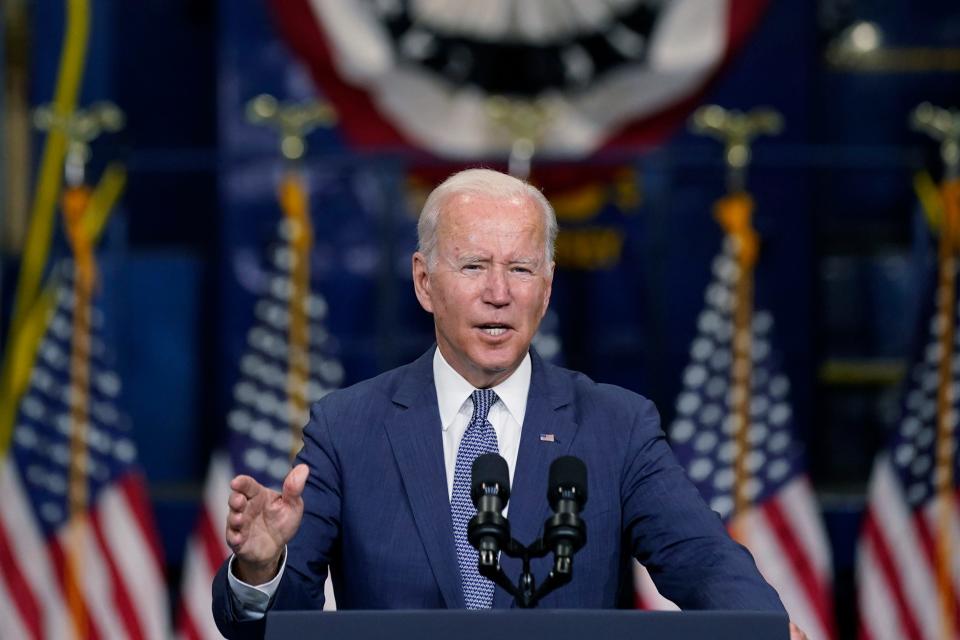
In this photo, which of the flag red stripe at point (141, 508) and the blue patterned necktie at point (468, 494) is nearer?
the blue patterned necktie at point (468, 494)

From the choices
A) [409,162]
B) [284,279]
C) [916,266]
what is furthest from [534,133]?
[916,266]

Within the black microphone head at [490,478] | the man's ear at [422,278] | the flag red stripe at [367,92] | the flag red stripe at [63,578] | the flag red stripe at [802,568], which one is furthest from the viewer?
the flag red stripe at [367,92]

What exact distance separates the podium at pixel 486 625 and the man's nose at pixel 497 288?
1.80 ft

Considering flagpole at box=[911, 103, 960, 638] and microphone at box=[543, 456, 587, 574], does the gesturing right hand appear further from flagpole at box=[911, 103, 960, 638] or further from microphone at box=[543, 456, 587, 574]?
flagpole at box=[911, 103, 960, 638]

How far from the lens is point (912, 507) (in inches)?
239

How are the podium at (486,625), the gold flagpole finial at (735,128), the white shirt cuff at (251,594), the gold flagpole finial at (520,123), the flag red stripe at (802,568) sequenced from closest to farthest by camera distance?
the podium at (486,625) < the white shirt cuff at (251,594) < the flag red stripe at (802,568) < the gold flagpole finial at (735,128) < the gold flagpole finial at (520,123)

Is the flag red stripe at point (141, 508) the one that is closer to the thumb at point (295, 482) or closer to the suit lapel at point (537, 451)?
the suit lapel at point (537, 451)

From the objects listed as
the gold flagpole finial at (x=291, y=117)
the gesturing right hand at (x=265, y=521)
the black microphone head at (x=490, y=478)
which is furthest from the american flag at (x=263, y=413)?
the black microphone head at (x=490, y=478)

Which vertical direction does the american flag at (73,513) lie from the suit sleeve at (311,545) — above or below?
below

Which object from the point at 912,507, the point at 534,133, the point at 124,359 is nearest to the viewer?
the point at 912,507

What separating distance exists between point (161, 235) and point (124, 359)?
65 cm

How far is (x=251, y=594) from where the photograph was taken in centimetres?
234

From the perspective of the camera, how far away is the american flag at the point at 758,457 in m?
6.02

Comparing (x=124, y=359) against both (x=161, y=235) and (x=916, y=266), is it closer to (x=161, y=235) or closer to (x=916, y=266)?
(x=161, y=235)
